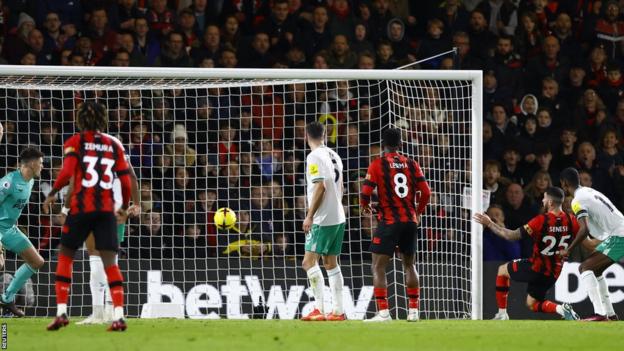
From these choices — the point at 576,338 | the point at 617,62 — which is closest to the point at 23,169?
the point at 576,338

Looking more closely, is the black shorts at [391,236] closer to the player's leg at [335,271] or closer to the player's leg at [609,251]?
the player's leg at [335,271]

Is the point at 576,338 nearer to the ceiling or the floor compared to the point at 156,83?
nearer to the floor

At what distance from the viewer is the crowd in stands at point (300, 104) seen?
598 inches

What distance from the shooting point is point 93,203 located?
32.9 feet

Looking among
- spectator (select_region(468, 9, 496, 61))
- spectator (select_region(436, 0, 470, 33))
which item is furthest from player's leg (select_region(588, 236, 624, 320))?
spectator (select_region(436, 0, 470, 33))

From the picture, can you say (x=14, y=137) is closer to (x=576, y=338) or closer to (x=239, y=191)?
(x=239, y=191)

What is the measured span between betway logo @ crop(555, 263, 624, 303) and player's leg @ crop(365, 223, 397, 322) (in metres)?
3.92

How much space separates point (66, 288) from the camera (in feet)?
33.4

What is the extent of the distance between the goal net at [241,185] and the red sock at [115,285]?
173 inches

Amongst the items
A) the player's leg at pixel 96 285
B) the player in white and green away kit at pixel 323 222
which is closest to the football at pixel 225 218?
the player in white and green away kit at pixel 323 222

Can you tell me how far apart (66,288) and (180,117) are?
221 inches

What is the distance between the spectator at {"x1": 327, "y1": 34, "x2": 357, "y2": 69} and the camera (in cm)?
1712

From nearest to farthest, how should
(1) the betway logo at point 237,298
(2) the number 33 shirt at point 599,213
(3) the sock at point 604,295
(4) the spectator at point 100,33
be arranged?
(2) the number 33 shirt at point 599,213 → (3) the sock at point 604,295 → (1) the betway logo at point 237,298 → (4) the spectator at point 100,33

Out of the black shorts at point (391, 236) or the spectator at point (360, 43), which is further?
the spectator at point (360, 43)
